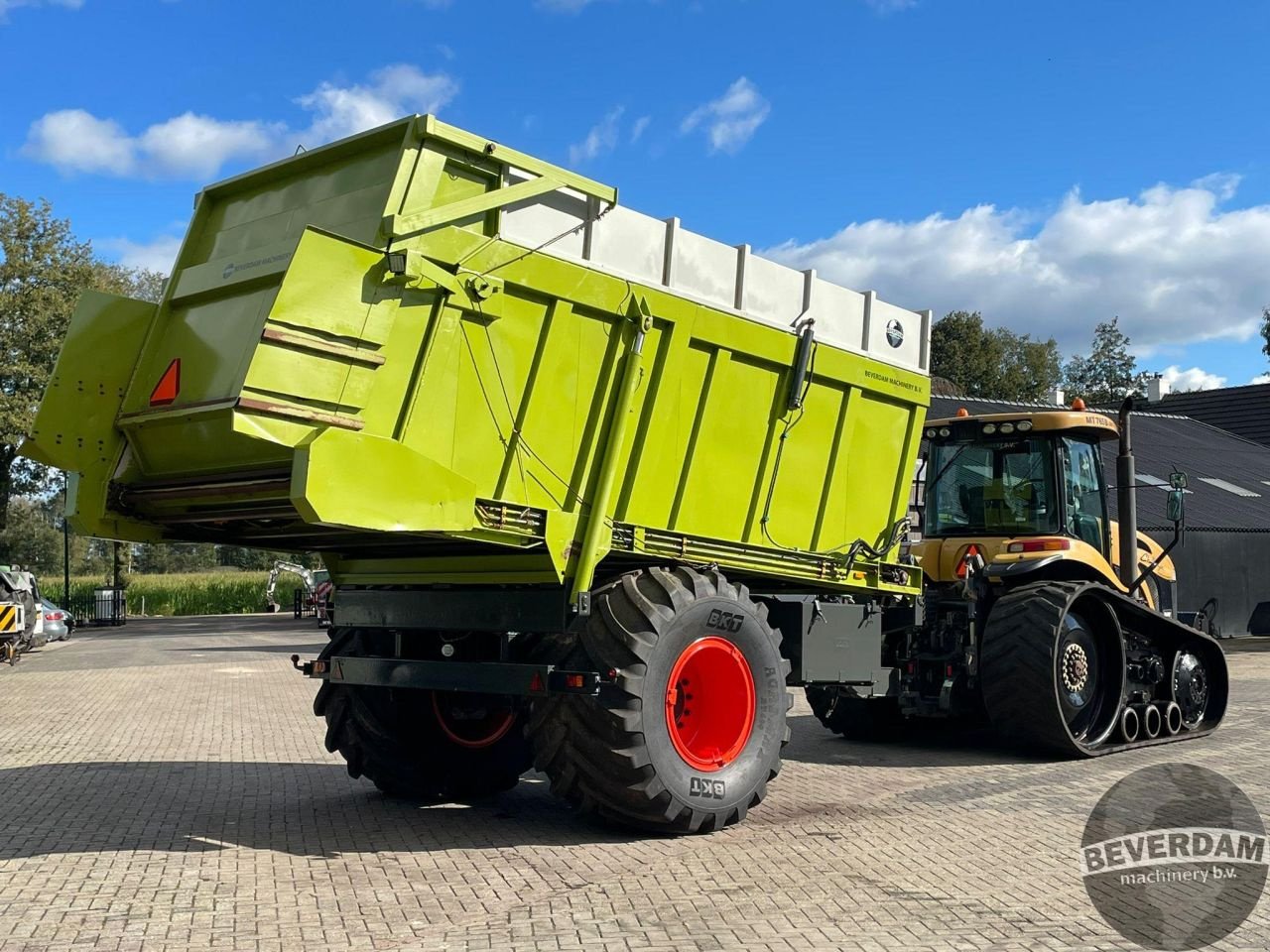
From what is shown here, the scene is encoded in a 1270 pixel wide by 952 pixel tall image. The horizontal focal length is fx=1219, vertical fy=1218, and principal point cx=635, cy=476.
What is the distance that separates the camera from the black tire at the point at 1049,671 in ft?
32.1

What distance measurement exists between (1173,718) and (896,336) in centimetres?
490

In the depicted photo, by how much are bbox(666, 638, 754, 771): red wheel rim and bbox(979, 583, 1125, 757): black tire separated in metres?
3.40

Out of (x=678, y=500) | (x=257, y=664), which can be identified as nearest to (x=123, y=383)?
(x=678, y=500)

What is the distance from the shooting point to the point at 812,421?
28.0 ft

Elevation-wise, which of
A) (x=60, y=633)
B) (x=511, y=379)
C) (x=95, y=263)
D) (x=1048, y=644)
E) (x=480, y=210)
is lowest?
(x=60, y=633)

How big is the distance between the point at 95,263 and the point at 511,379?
37.7 meters

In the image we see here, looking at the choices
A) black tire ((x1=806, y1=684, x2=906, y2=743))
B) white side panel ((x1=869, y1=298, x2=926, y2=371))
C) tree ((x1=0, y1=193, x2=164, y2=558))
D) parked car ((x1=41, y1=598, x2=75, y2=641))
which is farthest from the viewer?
tree ((x1=0, y1=193, x2=164, y2=558))

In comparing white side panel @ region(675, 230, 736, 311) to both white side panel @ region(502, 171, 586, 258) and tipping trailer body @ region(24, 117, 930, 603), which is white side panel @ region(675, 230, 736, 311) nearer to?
tipping trailer body @ region(24, 117, 930, 603)

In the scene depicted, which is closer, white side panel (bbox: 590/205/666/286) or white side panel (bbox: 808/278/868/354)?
white side panel (bbox: 590/205/666/286)

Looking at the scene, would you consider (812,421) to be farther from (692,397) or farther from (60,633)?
(60,633)

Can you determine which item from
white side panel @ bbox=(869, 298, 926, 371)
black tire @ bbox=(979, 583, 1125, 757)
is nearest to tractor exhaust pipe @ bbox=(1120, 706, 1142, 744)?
black tire @ bbox=(979, 583, 1125, 757)

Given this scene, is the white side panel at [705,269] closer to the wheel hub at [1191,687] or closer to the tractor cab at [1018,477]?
the tractor cab at [1018,477]

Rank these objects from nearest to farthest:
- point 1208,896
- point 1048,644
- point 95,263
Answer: point 1208,896
point 1048,644
point 95,263

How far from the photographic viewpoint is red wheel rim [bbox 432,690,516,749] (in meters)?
8.34
